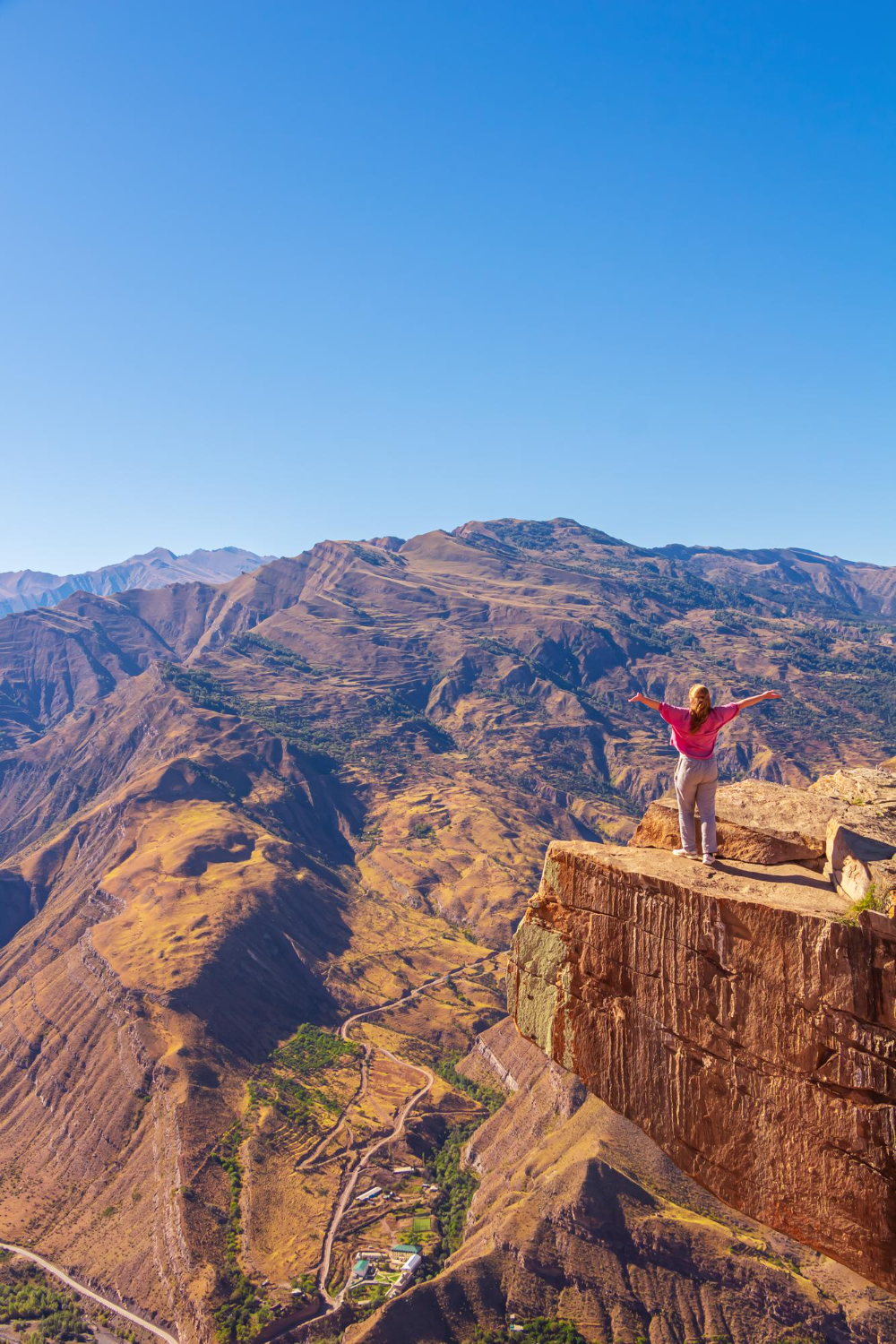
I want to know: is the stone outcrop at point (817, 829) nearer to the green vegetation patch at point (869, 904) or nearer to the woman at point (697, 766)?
the green vegetation patch at point (869, 904)

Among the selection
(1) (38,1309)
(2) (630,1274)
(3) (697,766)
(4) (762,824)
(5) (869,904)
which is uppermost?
(3) (697,766)

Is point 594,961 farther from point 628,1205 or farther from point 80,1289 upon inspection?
point 80,1289

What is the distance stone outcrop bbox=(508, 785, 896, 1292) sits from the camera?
10.9 m

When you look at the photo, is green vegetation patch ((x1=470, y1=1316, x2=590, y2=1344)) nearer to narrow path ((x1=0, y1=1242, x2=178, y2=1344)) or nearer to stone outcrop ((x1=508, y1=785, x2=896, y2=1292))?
narrow path ((x1=0, y1=1242, x2=178, y2=1344))

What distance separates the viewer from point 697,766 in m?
13.8

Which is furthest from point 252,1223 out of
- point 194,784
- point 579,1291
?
point 194,784

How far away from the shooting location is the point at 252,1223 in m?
77.9

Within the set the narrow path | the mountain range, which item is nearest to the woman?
the mountain range

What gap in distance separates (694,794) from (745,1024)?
3727mm

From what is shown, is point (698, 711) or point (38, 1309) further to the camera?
point (38, 1309)

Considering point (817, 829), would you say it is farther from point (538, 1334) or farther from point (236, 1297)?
point (236, 1297)

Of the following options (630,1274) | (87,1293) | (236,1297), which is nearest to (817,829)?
(630,1274)

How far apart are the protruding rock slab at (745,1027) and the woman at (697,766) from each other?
509 millimetres

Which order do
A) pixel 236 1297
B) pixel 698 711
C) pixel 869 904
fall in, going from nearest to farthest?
pixel 869 904 < pixel 698 711 < pixel 236 1297
